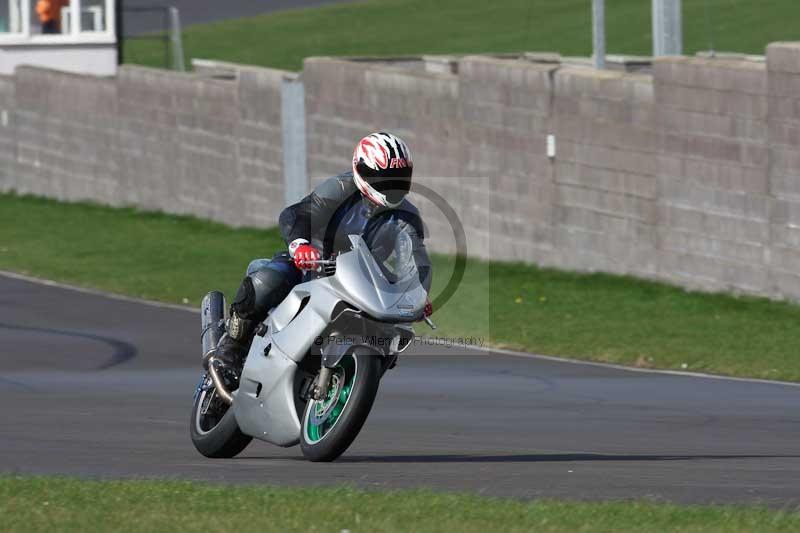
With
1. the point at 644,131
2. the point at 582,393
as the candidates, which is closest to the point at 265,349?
the point at 582,393

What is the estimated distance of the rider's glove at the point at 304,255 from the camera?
9.68 metres

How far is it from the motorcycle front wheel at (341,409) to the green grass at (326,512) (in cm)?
82

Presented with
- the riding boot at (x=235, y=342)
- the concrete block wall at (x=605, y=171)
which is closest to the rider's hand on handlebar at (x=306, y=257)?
the riding boot at (x=235, y=342)

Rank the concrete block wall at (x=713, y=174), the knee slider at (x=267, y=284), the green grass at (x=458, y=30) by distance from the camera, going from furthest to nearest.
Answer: the green grass at (x=458, y=30) → the concrete block wall at (x=713, y=174) → the knee slider at (x=267, y=284)

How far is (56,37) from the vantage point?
129 ft

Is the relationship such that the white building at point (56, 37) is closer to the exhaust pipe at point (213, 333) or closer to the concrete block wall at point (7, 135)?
the concrete block wall at point (7, 135)

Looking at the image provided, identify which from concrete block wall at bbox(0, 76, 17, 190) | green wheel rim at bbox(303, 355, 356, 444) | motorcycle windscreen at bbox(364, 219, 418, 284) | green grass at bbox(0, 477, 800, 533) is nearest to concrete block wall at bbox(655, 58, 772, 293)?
motorcycle windscreen at bbox(364, 219, 418, 284)

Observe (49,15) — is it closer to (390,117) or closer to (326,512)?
(390,117)

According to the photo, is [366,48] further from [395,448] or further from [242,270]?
[395,448]

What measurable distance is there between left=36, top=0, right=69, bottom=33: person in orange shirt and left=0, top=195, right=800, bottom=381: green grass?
751cm

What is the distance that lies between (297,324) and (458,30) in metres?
45.5

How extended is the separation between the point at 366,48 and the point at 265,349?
139ft

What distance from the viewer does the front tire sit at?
10.4 m

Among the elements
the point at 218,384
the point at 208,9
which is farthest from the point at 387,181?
the point at 208,9
